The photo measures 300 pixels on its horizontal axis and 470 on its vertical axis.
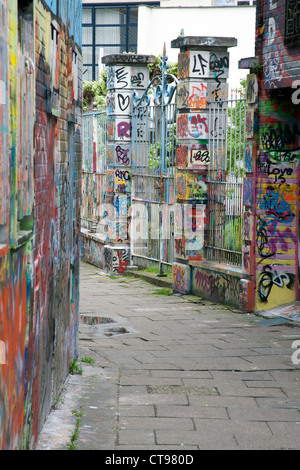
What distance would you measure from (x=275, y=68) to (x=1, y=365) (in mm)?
6723

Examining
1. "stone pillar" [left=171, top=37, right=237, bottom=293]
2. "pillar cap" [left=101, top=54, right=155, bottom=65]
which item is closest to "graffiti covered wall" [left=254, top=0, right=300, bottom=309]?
"stone pillar" [left=171, top=37, right=237, bottom=293]

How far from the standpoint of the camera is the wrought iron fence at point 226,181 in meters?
10.2

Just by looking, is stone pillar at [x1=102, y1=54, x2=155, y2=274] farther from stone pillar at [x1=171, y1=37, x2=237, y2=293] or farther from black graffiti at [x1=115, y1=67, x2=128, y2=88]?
stone pillar at [x1=171, y1=37, x2=237, y2=293]

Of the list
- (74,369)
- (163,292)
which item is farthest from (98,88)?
(74,369)

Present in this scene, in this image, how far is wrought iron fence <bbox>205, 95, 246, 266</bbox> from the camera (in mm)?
10227

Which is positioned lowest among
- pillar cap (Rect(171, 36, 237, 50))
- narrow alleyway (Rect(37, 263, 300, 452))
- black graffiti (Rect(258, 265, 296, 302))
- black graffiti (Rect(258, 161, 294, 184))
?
narrow alleyway (Rect(37, 263, 300, 452))

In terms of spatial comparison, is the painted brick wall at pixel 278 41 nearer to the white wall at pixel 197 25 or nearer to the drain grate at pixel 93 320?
the drain grate at pixel 93 320

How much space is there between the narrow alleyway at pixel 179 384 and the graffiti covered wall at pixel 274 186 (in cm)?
57

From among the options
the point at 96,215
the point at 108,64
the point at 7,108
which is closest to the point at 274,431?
the point at 7,108

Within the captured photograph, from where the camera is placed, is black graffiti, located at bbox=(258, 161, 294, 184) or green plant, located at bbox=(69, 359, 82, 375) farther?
black graffiti, located at bbox=(258, 161, 294, 184)

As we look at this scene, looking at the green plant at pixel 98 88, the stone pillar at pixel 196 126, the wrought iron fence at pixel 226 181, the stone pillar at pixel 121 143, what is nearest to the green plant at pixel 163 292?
the stone pillar at pixel 196 126

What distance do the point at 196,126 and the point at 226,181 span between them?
1.03 meters

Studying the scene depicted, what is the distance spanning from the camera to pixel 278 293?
9609 millimetres
